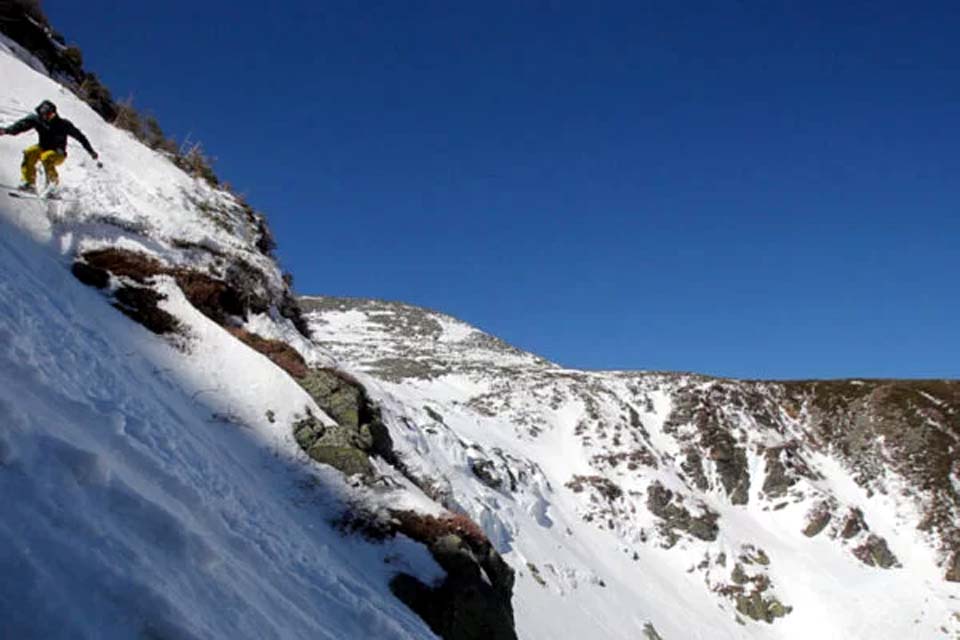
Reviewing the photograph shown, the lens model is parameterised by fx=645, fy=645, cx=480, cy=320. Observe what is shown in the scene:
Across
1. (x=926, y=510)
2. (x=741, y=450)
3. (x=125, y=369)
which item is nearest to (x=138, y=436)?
(x=125, y=369)

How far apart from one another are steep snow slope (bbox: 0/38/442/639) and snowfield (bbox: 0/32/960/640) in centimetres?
3

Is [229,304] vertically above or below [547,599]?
above

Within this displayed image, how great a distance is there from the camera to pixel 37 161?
13594mm

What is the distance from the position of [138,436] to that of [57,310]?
9.98 feet

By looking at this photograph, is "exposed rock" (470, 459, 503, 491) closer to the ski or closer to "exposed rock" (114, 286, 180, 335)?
"exposed rock" (114, 286, 180, 335)

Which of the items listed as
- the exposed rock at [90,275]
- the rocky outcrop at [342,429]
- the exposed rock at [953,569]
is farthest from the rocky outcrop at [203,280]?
the exposed rock at [953,569]

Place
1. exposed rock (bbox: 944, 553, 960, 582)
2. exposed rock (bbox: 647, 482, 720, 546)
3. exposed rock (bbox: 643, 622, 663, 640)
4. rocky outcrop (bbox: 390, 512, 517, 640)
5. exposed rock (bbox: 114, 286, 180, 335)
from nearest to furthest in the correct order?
rocky outcrop (bbox: 390, 512, 517, 640) < exposed rock (bbox: 114, 286, 180, 335) < exposed rock (bbox: 643, 622, 663, 640) < exposed rock (bbox: 647, 482, 720, 546) < exposed rock (bbox: 944, 553, 960, 582)

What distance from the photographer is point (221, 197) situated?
2025 centimetres

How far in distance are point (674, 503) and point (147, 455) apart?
123ft

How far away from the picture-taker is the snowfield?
457 centimetres

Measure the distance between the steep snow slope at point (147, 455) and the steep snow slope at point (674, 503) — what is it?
668 cm

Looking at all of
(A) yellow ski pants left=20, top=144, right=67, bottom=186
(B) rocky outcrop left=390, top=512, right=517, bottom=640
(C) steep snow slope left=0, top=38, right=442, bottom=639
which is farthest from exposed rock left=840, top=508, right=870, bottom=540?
(A) yellow ski pants left=20, top=144, right=67, bottom=186

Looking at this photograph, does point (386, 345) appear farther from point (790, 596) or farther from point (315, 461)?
point (315, 461)

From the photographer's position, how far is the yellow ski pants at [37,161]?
1341cm
